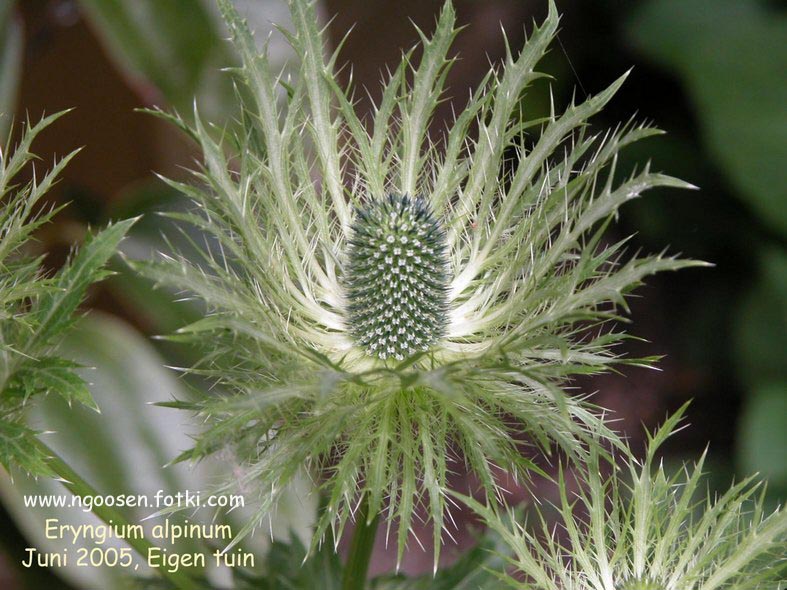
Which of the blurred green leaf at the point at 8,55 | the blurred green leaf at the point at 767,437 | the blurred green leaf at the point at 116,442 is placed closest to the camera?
the blurred green leaf at the point at 116,442

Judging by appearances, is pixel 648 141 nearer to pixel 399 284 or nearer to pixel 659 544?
pixel 399 284

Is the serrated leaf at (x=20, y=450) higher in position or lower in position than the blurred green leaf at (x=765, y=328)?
higher

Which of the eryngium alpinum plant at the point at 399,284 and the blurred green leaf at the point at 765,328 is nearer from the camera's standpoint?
the eryngium alpinum plant at the point at 399,284

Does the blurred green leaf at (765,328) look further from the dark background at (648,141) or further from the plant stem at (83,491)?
the plant stem at (83,491)

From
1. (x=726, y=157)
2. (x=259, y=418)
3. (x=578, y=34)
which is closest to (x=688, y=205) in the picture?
(x=726, y=157)

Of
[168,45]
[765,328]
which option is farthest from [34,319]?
[765,328]

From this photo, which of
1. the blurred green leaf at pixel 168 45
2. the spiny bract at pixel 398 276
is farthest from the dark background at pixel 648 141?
the spiny bract at pixel 398 276

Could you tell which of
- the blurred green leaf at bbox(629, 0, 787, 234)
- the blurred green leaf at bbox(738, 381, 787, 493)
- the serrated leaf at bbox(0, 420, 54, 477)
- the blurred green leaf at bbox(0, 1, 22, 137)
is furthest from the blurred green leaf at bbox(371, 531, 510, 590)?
the blurred green leaf at bbox(629, 0, 787, 234)

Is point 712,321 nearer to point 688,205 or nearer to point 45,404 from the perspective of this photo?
point 688,205
